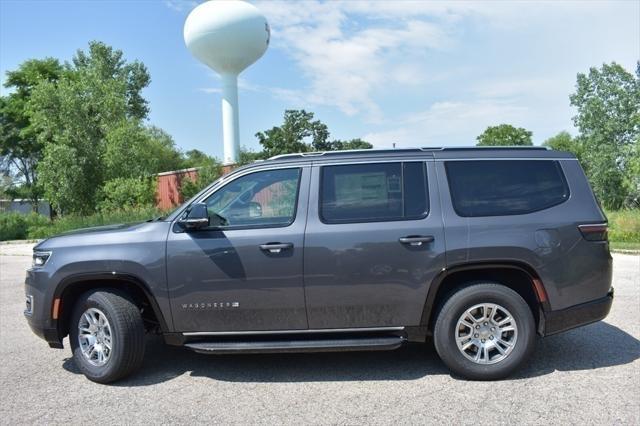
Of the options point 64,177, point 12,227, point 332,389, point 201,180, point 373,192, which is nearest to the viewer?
point 332,389

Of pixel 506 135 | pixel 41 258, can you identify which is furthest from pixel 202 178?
pixel 506 135

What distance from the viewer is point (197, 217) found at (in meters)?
4.42

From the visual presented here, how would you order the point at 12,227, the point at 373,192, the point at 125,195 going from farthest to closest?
the point at 12,227, the point at 125,195, the point at 373,192

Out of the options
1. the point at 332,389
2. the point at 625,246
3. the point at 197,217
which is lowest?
the point at 332,389

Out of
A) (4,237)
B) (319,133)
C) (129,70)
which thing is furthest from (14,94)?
(319,133)

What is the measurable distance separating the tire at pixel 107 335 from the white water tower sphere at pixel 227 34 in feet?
83.4

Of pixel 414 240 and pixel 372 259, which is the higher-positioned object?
pixel 414 240

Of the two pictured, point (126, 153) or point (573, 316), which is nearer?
point (573, 316)

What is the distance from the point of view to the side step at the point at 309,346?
442cm

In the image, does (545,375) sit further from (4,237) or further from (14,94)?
(14,94)

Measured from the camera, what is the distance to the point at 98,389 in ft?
15.0

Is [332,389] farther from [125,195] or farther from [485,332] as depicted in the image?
[125,195]

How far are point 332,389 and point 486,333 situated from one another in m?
1.45

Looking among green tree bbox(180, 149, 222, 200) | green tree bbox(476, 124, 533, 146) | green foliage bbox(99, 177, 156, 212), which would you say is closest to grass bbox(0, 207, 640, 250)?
green foliage bbox(99, 177, 156, 212)
